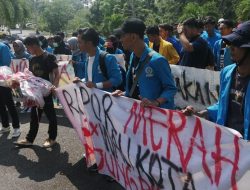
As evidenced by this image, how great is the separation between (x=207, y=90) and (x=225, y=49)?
2.38ft

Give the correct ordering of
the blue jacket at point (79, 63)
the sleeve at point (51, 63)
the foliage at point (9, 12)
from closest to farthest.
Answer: the sleeve at point (51, 63) < the blue jacket at point (79, 63) < the foliage at point (9, 12)

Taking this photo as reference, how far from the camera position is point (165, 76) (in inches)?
137

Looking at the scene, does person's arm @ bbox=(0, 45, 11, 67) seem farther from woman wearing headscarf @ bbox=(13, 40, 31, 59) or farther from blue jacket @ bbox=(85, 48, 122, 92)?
blue jacket @ bbox=(85, 48, 122, 92)

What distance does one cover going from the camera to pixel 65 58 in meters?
9.05

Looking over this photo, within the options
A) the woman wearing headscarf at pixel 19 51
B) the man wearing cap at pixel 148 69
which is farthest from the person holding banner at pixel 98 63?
the woman wearing headscarf at pixel 19 51

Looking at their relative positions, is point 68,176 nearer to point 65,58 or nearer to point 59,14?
point 65,58

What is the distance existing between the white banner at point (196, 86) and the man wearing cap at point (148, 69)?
216 centimetres

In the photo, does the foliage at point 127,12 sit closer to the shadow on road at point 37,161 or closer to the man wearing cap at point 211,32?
the man wearing cap at point 211,32

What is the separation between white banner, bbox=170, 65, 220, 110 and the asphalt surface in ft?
6.16

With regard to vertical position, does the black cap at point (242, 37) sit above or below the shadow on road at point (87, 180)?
above

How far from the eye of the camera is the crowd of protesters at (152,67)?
8.60ft

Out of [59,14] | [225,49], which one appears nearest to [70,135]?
[225,49]

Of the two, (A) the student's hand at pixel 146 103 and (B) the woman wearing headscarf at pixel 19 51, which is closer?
(A) the student's hand at pixel 146 103

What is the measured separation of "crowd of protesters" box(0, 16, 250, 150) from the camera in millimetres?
2621
